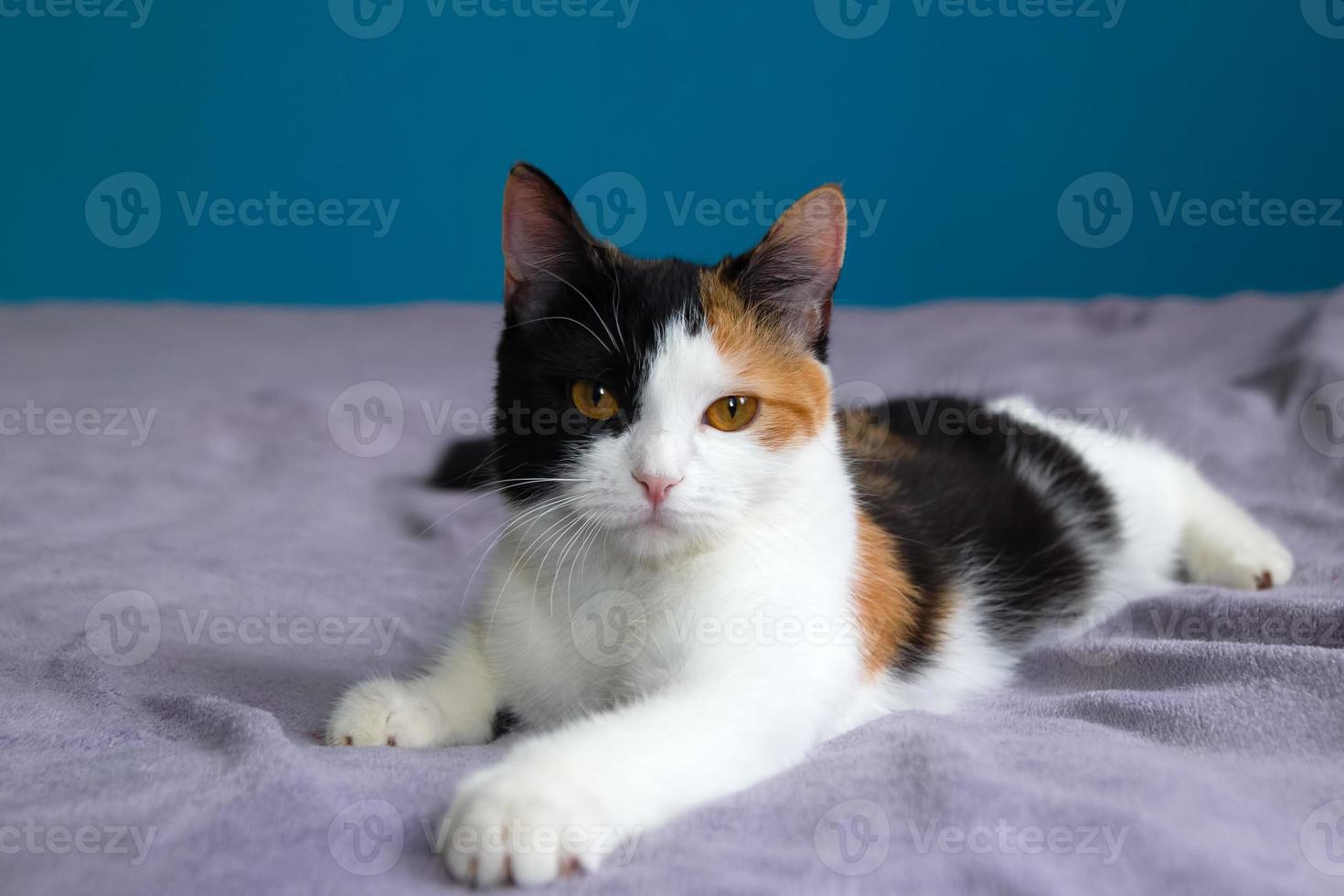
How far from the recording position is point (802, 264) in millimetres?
1460

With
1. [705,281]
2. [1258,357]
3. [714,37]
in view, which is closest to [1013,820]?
[705,281]

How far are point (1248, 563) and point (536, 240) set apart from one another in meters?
1.31

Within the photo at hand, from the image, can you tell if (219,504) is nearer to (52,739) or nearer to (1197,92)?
(52,739)

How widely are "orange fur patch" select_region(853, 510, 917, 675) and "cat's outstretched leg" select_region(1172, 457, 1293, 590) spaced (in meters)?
0.70

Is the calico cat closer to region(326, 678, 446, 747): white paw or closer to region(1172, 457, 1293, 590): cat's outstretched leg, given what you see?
region(326, 678, 446, 747): white paw

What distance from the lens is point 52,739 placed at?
137cm

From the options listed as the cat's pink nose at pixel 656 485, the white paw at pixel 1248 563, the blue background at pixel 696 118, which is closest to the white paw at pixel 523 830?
the cat's pink nose at pixel 656 485

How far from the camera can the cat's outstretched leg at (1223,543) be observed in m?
1.94

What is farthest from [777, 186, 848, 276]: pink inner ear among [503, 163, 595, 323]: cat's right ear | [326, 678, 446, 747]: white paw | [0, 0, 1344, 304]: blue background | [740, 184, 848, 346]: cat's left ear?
[0, 0, 1344, 304]: blue background

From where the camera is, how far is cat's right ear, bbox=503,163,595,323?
1.39m

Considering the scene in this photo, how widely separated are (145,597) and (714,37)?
107 inches

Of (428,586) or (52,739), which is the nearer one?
(52,739)

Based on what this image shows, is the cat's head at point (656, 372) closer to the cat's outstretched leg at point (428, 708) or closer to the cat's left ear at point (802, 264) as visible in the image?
the cat's left ear at point (802, 264)

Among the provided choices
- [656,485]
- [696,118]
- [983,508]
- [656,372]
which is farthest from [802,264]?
[696,118]
